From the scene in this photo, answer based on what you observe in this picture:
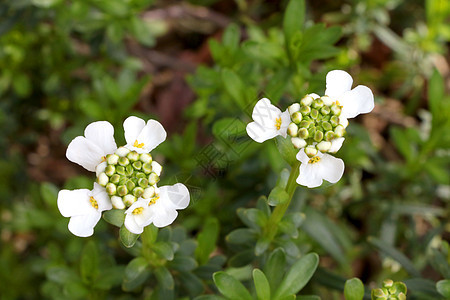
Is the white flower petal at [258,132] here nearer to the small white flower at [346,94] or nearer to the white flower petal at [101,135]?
the small white flower at [346,94]

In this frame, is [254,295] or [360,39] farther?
[360,39]

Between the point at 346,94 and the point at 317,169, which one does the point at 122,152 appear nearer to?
the point at 317,169

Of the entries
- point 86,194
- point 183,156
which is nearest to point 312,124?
point 86,194

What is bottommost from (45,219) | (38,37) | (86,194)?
(45,219)

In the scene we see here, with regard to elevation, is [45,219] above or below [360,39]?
below

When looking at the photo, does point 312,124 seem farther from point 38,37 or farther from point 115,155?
point 38,37

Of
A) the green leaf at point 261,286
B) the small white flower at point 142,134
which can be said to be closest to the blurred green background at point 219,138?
the green leaf at point 261,286

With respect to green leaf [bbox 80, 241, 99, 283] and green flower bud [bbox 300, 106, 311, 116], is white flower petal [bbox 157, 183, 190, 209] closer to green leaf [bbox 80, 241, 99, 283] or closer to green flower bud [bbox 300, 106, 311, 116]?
green flower bud [bbox 300, 106, 311, 116]
